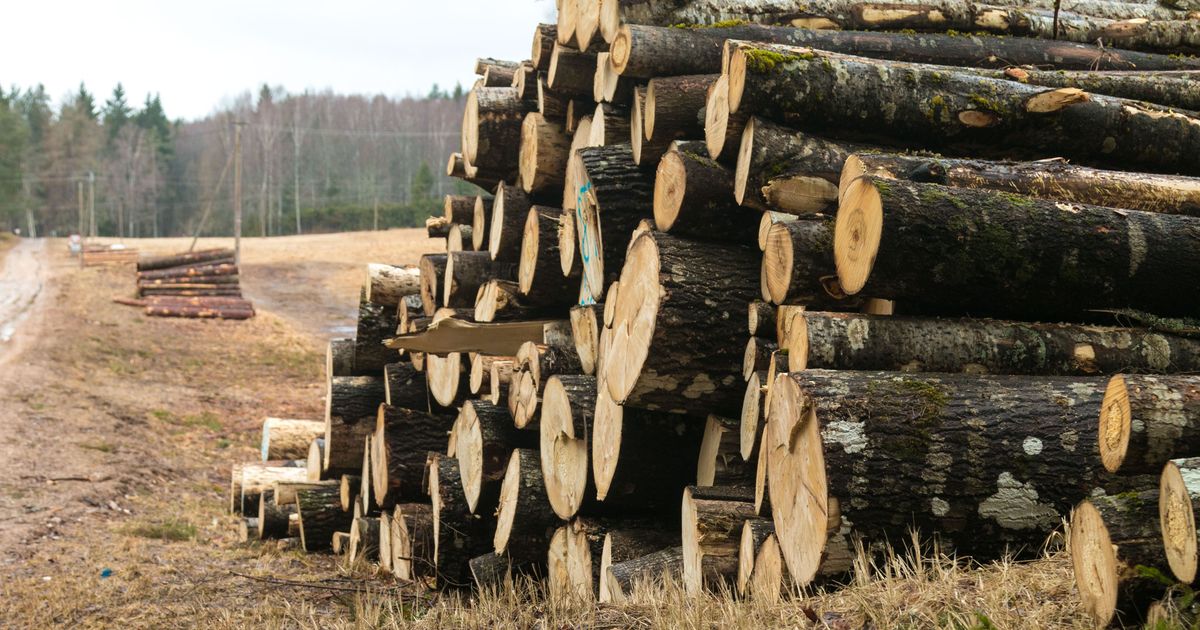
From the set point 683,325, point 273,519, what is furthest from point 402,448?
point 683,325

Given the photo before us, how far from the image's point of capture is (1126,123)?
5.06 metres

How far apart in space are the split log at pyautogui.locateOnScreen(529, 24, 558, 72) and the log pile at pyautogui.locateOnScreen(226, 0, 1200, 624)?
0.02 metres

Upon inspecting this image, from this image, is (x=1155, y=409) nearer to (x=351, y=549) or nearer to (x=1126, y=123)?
(x=1126, y=123)

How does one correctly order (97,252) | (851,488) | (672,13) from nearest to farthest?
1. (851,488)
2. (672,13)
3. (97,252)

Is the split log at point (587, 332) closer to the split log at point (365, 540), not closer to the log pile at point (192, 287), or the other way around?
the split log at point (365, 540)

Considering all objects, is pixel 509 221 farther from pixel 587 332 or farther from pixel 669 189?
pixel 669 189

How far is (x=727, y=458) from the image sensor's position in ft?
16.0

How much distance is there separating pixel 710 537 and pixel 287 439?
866cm

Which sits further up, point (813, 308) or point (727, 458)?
point (813, 308)

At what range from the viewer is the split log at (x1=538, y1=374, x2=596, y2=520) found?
5391mm

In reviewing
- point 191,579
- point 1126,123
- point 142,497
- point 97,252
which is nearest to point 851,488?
point 1126,123

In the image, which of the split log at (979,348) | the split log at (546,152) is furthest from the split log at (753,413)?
the split log at (546,152)

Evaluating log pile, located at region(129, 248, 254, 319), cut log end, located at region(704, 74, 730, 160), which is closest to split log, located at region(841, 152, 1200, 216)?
cut log end, located at region(704, 74, 730, 160)

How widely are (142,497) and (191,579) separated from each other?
4653mm
